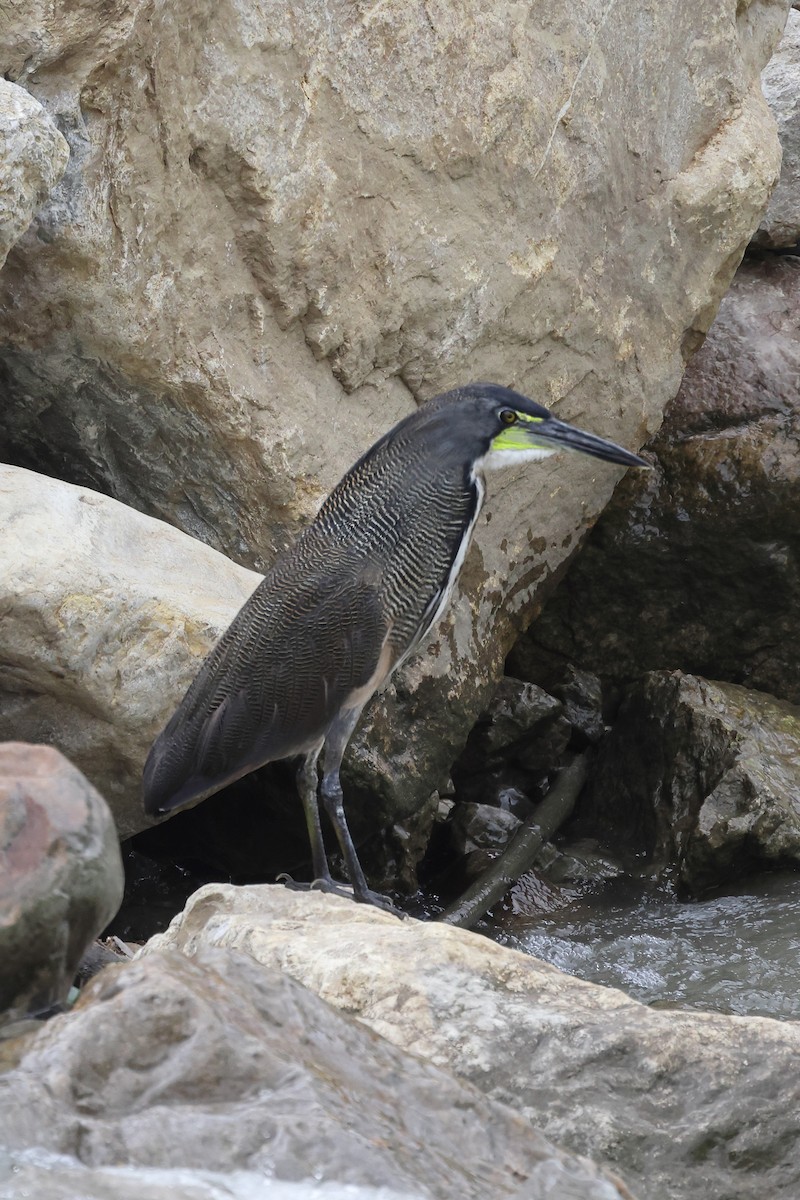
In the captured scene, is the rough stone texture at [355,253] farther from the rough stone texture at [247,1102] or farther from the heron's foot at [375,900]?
the rough stone texture at [247,1102]

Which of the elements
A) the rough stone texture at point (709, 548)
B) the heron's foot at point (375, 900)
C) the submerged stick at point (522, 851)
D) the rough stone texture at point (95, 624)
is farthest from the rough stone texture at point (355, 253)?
the heron's foot at point (375, 900)

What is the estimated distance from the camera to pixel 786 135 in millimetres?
8133

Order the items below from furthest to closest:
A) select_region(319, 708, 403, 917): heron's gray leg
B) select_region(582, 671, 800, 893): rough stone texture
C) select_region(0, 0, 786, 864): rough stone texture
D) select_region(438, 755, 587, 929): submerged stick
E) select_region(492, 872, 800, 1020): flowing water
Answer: select_region(582, 671, 800, 893): rough stone texture < select_region(438, 755, 587, 929): submerged stick < select_region(492, 872, 800, 1020): flowing water < select_region(0, 0, 786, 864): rough stone texture < select_region(319, 708, 403, 917): heron's gray leg

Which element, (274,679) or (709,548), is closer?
(274,679)

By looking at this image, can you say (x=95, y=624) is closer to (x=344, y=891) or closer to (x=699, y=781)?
(x=344, y=891)

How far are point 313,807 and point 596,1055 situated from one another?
2240 millimetres

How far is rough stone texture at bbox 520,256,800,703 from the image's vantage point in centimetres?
698

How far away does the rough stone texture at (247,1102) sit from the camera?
6.53 feet

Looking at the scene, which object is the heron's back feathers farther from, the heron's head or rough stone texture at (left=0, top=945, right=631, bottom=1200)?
rough stone texture at (left=0, top=945, right=631, bottom=1200)

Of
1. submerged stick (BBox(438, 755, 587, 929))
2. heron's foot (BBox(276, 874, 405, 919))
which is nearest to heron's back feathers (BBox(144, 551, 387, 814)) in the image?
heron's foot (BBox(276, 874, 405, 919))

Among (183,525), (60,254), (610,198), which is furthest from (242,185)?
(610,198)

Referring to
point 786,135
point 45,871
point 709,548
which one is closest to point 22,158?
point 45,871

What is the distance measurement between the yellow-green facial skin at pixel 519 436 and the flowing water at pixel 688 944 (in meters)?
1.98

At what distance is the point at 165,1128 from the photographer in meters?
2.01
